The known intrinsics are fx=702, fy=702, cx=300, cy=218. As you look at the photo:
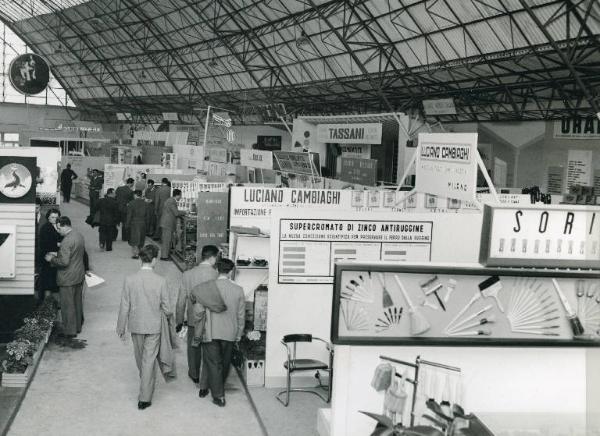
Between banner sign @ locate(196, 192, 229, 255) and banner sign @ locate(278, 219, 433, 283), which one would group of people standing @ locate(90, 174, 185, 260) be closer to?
banner sign @ locate(196, 192, 229, 255)

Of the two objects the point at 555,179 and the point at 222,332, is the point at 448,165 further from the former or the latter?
the point at 555,179

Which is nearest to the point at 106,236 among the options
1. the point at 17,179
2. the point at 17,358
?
the point at 17,179

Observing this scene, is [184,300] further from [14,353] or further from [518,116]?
[518,116]

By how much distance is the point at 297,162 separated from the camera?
15523 millimetres

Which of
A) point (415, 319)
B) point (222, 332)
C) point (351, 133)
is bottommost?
point (222, 332)

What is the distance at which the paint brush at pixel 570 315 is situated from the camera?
5.52m

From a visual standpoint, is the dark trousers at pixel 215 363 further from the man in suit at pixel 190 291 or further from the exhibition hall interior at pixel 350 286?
the man in suit at pixel 190 291

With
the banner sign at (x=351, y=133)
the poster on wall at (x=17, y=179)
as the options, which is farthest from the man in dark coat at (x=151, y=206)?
the poster on wall at (x=17, y=179)

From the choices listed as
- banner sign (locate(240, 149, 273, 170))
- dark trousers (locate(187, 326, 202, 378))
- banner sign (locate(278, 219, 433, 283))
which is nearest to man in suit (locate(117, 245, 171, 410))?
dark trousers (locate(187, 326, 202, 378))

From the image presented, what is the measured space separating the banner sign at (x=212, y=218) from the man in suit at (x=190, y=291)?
5250mm

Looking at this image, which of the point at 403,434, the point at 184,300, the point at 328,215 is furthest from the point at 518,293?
the point at 184,300

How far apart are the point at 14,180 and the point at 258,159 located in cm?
1047

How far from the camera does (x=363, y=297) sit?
5.34m

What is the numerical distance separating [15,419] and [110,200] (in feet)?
34.5
